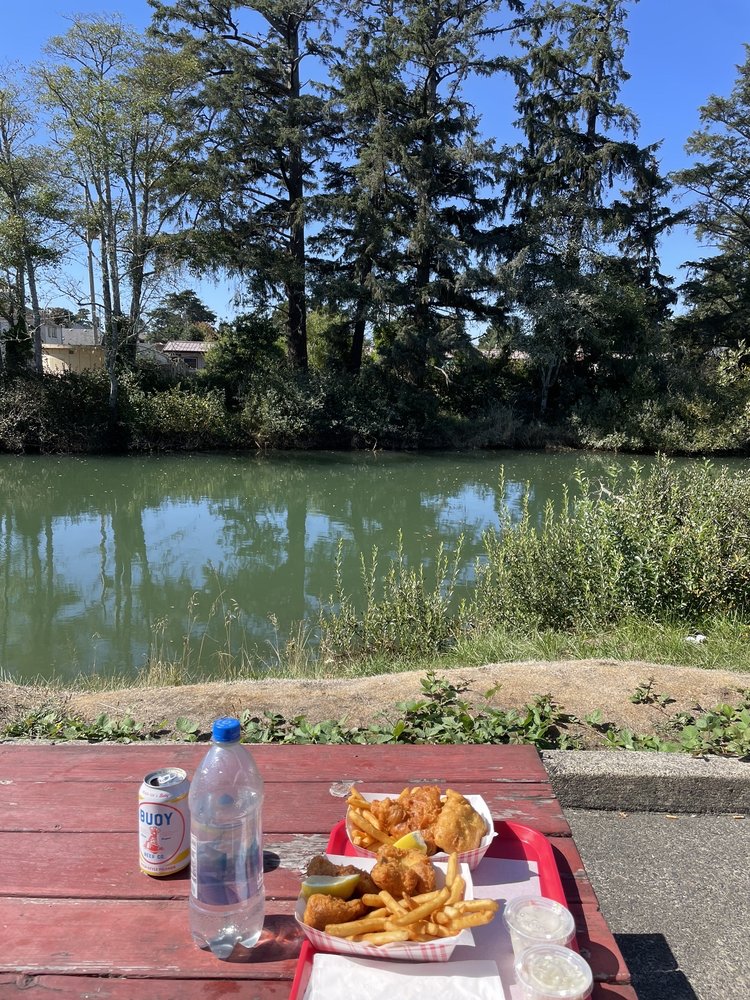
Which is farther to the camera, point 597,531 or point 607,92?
point 607,92

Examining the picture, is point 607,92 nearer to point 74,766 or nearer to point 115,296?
point 115,296

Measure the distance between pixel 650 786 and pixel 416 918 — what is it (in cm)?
190

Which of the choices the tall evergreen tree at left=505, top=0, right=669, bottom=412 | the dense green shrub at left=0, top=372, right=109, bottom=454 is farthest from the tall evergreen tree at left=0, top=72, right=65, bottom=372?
the tall evergreen tree at left=505, top=0, right=669, bottom=412

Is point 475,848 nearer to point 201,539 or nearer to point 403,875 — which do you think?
point 403,875

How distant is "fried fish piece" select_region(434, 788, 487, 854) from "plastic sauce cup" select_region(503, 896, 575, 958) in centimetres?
14

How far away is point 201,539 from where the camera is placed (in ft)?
40.7

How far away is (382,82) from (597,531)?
23438mm

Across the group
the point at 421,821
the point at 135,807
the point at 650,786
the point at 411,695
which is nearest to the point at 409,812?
the point at 421,821

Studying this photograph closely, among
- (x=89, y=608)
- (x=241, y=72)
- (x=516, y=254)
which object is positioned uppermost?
(x=241, y=72)

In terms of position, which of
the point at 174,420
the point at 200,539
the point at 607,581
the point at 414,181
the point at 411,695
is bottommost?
the point at 200,539

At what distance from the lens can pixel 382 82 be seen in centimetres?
2480

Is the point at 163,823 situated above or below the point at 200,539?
above

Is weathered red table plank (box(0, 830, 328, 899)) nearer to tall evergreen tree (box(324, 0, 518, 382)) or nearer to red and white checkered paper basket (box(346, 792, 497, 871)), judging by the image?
red and white checkered paper basket (box(346, 792, 497, 871))

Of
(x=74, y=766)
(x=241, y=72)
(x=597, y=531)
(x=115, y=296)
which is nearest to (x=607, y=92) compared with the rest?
(x=241, y=72)
